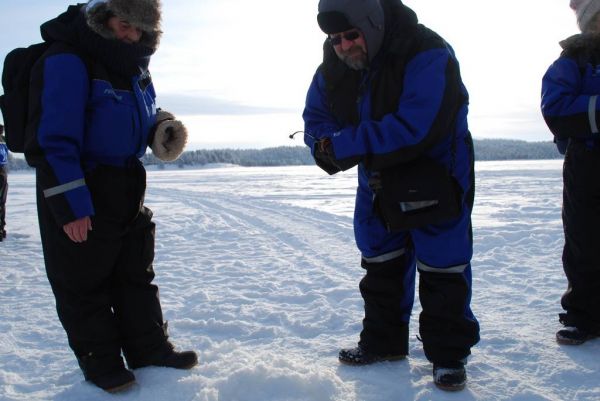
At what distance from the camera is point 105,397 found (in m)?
2.17

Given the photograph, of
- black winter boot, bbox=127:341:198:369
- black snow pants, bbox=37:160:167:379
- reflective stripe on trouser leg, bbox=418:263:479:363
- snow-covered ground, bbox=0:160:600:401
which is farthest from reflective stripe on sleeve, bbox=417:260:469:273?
black snow pants, bbox=37:160:167:379

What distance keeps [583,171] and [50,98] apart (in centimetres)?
259

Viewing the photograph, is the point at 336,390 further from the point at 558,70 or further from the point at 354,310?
the point at 558,70

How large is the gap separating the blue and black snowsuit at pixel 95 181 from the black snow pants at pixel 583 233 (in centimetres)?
222

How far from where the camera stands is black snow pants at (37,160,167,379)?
85.4 inches

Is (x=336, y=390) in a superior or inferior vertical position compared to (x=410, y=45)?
inferior

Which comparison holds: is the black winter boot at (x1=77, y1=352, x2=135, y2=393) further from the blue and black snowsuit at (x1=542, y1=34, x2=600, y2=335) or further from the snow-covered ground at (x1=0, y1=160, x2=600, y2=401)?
the blue and black snowsuit at (x1=542, y1=34, x2=600, y2=335)

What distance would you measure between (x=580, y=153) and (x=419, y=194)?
1135 millimetres

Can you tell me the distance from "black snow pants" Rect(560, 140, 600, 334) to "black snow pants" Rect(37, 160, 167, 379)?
2.22 metres

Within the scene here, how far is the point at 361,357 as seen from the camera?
2.51m

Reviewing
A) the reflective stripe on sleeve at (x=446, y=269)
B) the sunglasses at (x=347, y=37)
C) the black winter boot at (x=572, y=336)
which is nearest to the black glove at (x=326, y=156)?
the sunglasses at (x=347, y=37)

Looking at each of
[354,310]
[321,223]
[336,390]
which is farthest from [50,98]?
[321,223]

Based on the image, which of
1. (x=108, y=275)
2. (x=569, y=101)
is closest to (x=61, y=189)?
(x=108, y=275)

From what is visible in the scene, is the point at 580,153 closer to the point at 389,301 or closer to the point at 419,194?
the point at 419,194
